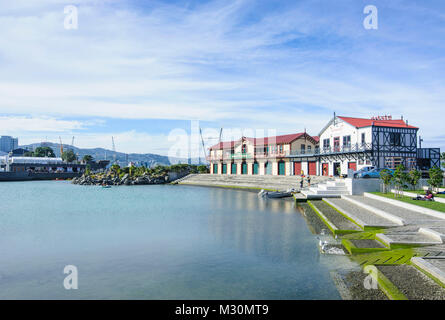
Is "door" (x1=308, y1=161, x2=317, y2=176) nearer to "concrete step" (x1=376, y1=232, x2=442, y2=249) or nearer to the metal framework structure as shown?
the metal framework structure

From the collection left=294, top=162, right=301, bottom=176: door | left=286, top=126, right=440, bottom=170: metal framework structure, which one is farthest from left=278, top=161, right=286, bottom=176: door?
left=286, top=126, right=440, bottom=170: metal framework structure

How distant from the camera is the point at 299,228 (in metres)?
20.8

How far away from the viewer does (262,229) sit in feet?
68.0

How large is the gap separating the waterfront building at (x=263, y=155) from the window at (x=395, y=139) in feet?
42.4

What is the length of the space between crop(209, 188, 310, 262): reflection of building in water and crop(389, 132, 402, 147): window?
18.7 m

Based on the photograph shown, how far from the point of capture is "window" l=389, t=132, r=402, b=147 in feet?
133

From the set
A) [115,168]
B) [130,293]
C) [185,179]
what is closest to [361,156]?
[130,293]

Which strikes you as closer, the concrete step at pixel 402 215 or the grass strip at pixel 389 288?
the grass strip at pixel 389 288

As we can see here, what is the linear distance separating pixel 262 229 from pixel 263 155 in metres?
44.1

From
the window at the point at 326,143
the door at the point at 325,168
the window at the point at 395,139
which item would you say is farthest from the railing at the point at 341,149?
the window at the point at 395,139

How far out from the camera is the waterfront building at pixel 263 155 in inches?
2288

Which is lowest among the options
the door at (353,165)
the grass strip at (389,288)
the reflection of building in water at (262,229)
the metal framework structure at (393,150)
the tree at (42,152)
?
the reflection of building in water at (262,229)

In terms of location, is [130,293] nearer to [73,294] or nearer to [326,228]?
[73,294]

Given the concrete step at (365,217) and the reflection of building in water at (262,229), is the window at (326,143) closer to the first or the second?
the reflection of building in water at (262,229)
